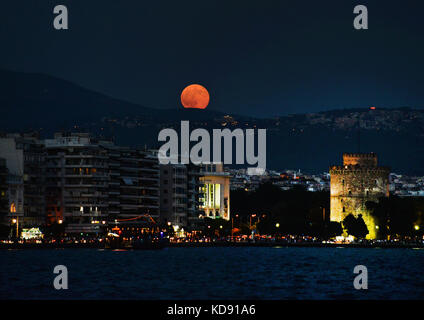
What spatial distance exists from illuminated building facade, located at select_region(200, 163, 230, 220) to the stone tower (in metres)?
49.0

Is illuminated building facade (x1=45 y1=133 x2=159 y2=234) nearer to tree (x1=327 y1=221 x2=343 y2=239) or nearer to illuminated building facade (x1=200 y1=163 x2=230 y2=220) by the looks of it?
tree (x1=327 y1=221 x2=343 y2=239)

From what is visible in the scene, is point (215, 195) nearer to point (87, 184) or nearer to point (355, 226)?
point (87, 184)

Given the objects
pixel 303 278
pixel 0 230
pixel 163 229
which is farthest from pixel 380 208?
pixel 303 278

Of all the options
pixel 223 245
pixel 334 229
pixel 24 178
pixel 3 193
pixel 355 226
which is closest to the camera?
pixel 3 193

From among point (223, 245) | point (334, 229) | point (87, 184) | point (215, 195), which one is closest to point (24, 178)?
point (87, 184)

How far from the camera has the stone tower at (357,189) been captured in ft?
390

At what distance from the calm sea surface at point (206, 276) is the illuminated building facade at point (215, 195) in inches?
2694

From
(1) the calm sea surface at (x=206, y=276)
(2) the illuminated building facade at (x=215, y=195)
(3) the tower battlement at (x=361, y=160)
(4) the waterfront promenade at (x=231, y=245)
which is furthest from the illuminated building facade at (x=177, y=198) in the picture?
(1) the calm sea surface at (x=206, y=276)

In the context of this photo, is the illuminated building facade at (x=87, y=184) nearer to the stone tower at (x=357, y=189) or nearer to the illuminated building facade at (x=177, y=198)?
the illuminated building facade at (x=177, y=198)

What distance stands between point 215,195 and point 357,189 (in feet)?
190

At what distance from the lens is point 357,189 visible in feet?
392

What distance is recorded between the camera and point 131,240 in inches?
4456
